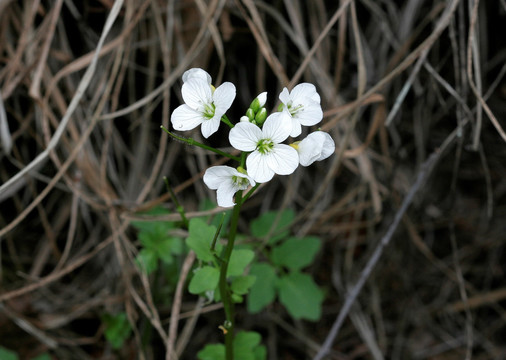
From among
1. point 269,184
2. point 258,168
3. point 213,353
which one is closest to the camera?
point 258,168

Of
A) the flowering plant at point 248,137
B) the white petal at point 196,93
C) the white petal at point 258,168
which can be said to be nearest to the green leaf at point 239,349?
the flowering plant at point 248,137

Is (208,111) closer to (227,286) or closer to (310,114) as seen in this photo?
(310,114)

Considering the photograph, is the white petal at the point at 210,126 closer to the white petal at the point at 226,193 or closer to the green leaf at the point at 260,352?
the white petal at the point at 226,193

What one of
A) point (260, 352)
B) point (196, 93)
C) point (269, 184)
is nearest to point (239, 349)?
point (260, 352)

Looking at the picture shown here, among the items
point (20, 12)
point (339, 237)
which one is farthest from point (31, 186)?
point (339, 237)

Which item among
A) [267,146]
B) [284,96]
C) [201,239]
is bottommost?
[201,239]

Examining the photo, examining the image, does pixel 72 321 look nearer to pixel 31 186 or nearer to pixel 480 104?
pixel 31 186
